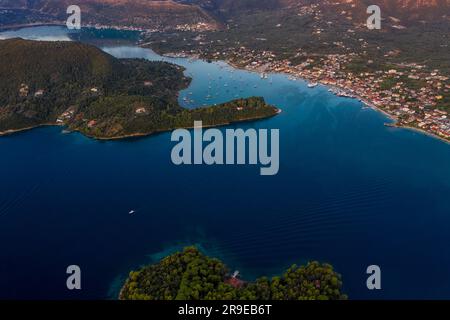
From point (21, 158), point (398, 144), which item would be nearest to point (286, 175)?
point (398, 144)

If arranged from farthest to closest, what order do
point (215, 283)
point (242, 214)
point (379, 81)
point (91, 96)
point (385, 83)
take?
point (379, 81) < point (385, 83) < point (91, 96) < point (242, 214) < point (215, 283)

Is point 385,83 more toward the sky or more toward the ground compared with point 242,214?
more toward the sky

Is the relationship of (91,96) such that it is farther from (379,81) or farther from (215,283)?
(379,81)

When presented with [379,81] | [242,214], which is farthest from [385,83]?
[242,214]

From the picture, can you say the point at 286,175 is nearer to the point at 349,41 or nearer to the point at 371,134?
the point at 371,134

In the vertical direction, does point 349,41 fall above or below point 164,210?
above

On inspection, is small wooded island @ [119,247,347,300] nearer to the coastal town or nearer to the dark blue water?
the dark blue water

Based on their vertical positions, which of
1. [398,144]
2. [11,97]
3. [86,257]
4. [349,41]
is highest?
[349,41]
